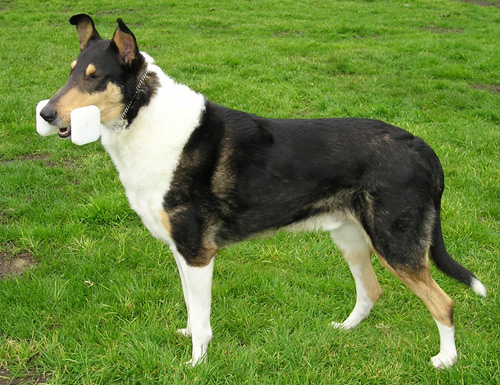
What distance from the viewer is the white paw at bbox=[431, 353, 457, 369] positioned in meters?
3.25

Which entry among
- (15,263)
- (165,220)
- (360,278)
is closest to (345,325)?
(360,278)

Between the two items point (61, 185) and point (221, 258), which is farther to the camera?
point (61, 185)

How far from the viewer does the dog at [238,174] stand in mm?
3090

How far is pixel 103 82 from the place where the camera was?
9.93 ft

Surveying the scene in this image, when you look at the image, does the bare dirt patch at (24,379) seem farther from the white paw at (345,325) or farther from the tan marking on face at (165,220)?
the white paw at (345,325)

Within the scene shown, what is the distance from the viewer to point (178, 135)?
3.15 m

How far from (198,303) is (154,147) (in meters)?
1.05

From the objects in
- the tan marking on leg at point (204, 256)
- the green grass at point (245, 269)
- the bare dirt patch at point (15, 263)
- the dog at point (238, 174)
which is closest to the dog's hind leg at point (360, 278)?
the green grass at point (245, 269)

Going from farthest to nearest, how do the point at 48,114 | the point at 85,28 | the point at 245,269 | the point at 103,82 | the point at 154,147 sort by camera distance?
the point at 245,269
the point at 85,28
the point at 154,147
the point at 103,82
the point at 48,114

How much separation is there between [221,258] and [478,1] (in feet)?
60.7

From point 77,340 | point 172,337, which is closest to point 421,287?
Result: point 172,337

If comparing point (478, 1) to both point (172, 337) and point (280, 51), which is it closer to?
point (280, 51)

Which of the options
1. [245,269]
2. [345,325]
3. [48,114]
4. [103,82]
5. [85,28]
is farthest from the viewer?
[245,269]

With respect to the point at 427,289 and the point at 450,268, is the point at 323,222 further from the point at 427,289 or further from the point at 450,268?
the point at 450,268
